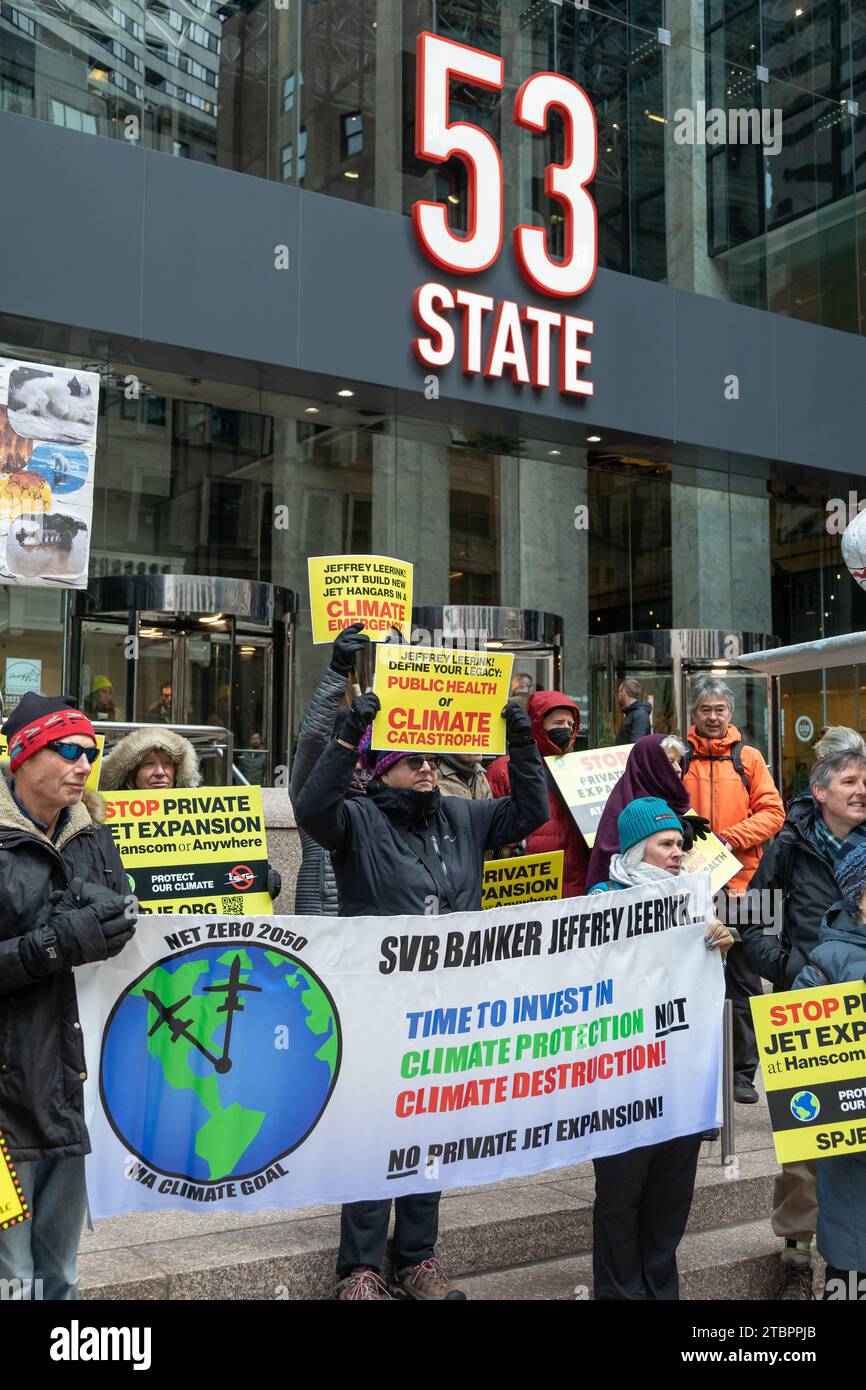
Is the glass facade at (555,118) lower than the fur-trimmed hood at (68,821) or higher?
higher

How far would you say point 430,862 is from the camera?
483cm

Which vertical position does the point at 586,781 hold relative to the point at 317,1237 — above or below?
above

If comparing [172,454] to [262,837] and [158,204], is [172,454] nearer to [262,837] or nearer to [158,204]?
[158,204]

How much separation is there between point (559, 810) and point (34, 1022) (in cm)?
357

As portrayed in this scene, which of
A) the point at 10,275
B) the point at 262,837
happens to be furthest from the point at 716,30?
the point at 262,837

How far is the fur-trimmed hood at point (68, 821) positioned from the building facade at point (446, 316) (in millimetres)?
8690

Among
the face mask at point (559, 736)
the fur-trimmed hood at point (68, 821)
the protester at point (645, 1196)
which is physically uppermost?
the face mask at point (559, 736)

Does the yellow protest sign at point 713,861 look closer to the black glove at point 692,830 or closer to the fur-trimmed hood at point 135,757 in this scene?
the black glove at point 692,830

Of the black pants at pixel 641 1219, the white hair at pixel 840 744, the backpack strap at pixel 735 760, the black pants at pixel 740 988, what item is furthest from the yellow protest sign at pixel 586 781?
the black pants at pixel 641 1219

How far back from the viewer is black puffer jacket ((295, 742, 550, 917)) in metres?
4.61

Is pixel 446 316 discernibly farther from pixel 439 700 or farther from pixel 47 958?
pixel 47 958

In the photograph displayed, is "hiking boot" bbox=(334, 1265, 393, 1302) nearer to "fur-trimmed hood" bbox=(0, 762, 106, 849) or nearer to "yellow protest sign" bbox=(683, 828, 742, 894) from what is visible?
"fur-trimmed hood" bbox=(0, 762, 106, 849)

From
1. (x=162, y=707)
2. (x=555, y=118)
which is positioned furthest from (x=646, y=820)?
(x=555, y=118)

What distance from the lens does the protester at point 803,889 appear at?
4969mm
